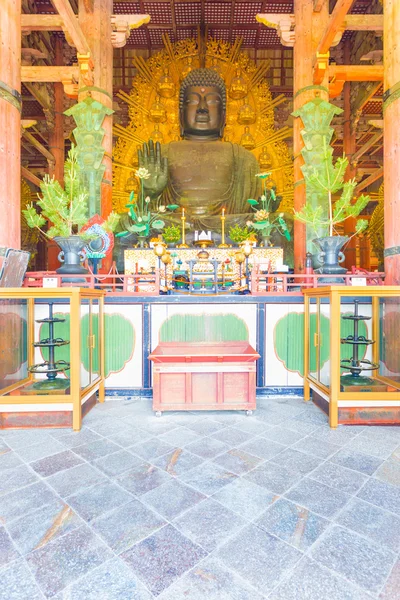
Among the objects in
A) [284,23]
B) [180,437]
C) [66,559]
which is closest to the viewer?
[66,559]

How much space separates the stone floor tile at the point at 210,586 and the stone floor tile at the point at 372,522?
0.53 meters

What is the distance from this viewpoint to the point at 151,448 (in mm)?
2141

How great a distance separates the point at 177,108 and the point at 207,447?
9323mm

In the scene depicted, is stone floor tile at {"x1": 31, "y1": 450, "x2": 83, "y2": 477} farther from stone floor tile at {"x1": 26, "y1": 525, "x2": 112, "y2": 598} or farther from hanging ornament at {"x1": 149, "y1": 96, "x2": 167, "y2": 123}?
hanging ornament at {"x1": 149, "y1": 96, "x2": 167, "y2": 123}

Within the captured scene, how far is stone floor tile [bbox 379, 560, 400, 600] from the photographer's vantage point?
3.53ft

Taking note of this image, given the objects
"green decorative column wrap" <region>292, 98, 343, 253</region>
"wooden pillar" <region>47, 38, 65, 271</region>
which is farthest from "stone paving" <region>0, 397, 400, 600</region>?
Answer: "wooden pillar" <region>47, 38, 65, 271</region>

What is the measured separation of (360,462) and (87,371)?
202cm

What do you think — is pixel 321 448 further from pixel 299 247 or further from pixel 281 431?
pixel 299 247

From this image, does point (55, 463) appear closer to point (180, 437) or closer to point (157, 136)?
point (180, 437)

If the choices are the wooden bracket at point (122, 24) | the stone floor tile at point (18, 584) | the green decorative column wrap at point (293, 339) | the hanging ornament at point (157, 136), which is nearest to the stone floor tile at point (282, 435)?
the green decorative column wrap at point (293, 339)

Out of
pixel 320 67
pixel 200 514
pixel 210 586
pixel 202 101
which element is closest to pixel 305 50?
pixel 320 67

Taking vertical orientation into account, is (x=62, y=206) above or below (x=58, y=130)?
below

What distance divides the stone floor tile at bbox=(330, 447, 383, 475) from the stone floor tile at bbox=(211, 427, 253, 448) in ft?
1.78

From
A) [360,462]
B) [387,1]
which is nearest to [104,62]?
[387,1]
